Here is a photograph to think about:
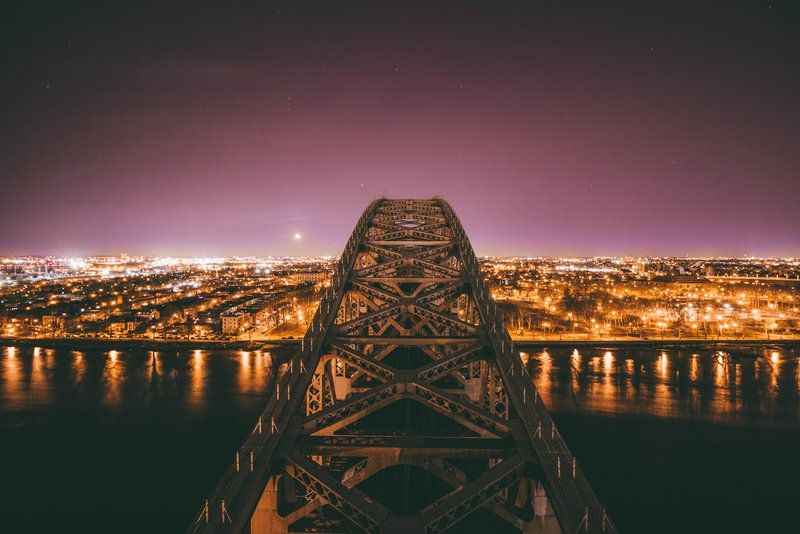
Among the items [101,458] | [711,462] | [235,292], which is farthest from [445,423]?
[235,292]

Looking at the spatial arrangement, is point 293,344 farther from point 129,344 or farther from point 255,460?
point 255,460

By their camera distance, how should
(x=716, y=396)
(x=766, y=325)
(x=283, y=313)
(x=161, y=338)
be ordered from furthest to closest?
1. (x=283, y=313)
2. (x=766, y=325)
3. (x=161, y=338)
4. (x=716, y=396)

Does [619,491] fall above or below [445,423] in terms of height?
below

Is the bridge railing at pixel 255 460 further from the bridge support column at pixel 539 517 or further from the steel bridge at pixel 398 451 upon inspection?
the bridge support column at pixel 539 517

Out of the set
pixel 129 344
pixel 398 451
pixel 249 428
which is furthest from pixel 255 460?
pixel 129 344

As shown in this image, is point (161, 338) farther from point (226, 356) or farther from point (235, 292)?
point (235, 292)

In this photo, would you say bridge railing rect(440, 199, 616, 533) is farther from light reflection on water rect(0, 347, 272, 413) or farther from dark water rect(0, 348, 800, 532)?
light reflection on water rect(0, 347, 272, 413)

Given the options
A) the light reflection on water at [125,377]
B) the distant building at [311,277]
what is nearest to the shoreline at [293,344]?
the light reflection on water at [125,377]
